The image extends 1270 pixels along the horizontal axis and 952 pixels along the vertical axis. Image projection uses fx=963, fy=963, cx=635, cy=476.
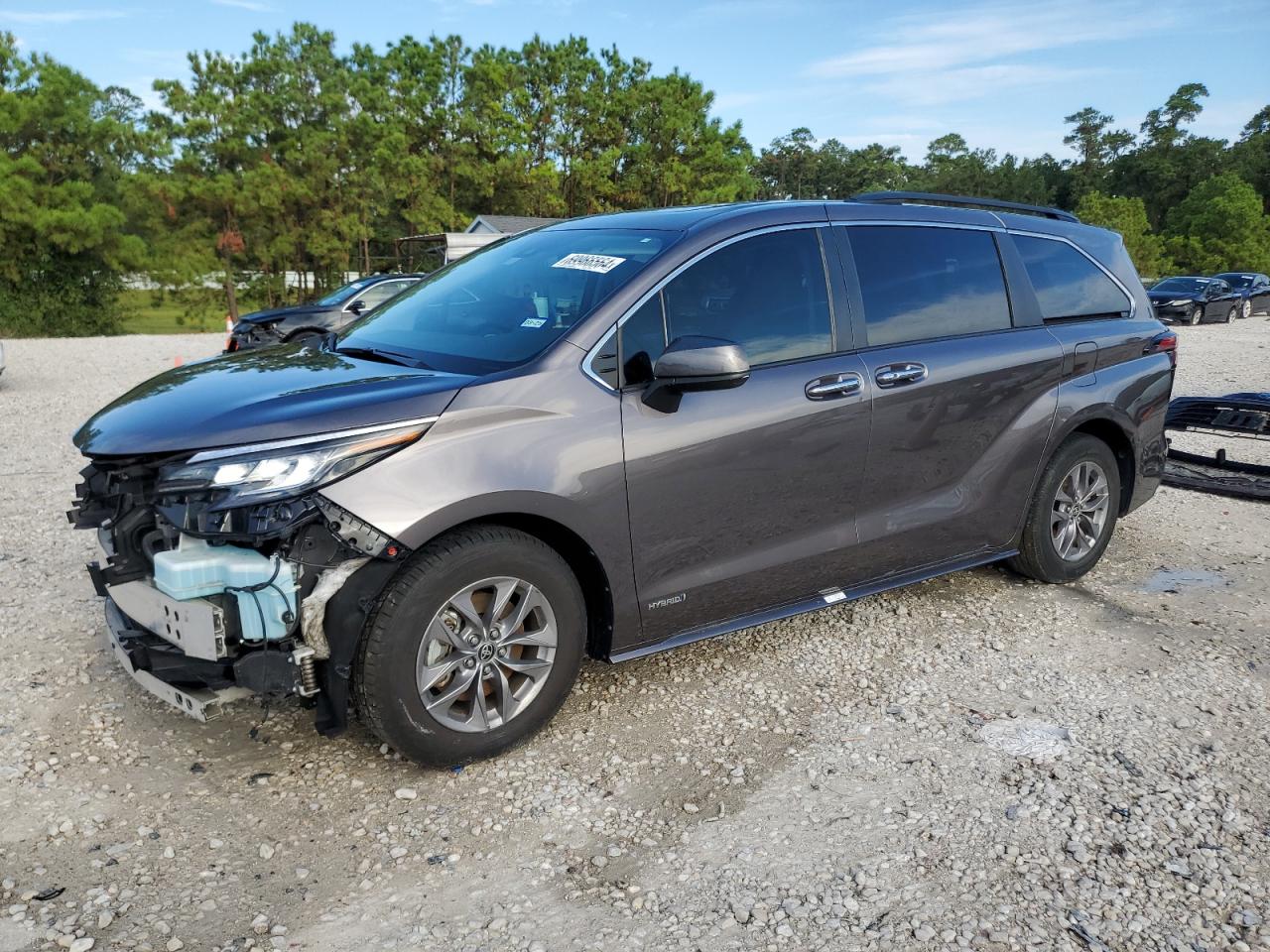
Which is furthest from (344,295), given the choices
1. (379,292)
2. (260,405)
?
(260,405)

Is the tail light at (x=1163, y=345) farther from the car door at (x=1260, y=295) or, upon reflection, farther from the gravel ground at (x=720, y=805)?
the car door at (x=1260, y=295)

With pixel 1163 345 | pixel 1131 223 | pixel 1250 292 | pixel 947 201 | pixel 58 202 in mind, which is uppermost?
pixel 58 202

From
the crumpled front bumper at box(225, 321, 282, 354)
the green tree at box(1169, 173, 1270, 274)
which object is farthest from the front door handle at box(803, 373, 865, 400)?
the green tree at box(1169, 173, 1270, 274)

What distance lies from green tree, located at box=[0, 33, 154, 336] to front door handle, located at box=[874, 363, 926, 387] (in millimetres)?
35020

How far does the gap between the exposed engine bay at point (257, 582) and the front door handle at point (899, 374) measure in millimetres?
2149

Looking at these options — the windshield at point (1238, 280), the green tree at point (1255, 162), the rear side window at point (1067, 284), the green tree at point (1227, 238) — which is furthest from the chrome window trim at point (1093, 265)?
the green tree at point (1255, 162)

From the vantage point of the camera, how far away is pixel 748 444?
12.2ft

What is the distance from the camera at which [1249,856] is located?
287 centimetres

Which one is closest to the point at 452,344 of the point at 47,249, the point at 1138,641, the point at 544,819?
the point at 544,819

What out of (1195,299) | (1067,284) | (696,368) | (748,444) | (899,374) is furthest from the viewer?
(1195,299)

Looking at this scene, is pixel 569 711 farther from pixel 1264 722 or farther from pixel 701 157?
pixel 701 157

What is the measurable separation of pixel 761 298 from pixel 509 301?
3.34 feet

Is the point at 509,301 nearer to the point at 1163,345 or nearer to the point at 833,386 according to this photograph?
the point at 833,386

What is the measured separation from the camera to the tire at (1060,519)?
493 centimetres
